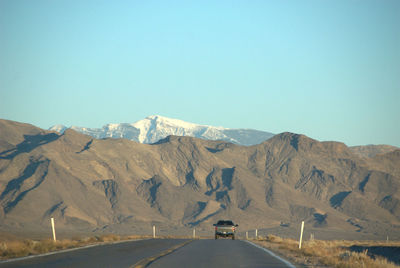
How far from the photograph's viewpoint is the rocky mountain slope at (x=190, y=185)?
121250mm

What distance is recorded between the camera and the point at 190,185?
14888 centimetres

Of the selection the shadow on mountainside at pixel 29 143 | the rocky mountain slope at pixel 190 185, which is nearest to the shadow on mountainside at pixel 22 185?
the rocky mountain slope at pixel 190 185

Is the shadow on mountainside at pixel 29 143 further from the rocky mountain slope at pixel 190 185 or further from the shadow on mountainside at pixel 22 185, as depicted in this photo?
the shadow on mountainside at pixel 22 185

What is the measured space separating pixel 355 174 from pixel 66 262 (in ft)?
505

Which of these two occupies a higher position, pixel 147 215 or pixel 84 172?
pixel 84 172

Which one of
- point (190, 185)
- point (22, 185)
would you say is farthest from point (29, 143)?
point (190, 185)

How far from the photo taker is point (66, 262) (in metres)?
17.9

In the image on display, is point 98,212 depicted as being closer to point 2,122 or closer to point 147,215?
point 147,215

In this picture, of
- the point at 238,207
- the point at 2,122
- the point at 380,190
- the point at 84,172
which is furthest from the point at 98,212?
the point at 380,190

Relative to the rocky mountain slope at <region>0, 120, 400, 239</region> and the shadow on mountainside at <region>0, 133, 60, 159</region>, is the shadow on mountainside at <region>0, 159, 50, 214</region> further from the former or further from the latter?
the shadow on mountainside at <region>0, 133, 60, 159</region>

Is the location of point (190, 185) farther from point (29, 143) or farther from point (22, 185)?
point (22, 185)

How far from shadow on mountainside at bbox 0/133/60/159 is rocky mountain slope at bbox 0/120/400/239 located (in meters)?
0.26

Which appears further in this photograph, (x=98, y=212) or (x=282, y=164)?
(x=282, y=164)

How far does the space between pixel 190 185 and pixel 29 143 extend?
140ft
